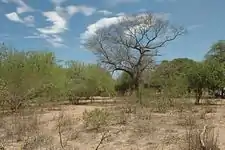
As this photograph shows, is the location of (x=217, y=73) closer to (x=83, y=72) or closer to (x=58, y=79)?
(x=58, y=79)

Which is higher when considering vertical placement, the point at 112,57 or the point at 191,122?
the point at 112,57

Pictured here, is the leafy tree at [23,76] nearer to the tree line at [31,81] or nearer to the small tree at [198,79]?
the tree line at [31,81]

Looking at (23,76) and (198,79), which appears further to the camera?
(198,79)

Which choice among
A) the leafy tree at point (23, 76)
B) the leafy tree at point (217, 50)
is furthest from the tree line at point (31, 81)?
the leafy tree at point (217, 50)

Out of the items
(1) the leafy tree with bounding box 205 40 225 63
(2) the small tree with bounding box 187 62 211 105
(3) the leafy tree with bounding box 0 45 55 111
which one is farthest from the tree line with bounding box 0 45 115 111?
(1) the leafy tree with bounding box 205 40 225 63

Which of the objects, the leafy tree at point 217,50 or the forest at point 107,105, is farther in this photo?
the leafy tree at point 217,50

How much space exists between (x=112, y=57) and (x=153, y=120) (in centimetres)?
3220

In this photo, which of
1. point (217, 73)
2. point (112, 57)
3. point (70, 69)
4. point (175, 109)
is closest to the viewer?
point (175, 109)

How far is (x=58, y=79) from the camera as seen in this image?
31.4m

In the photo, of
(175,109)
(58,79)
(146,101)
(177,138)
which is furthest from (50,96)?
(177,138)

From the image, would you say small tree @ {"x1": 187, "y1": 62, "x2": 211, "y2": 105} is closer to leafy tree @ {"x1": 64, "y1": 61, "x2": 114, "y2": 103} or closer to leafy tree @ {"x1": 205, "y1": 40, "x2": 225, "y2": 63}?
leafy tree @ {"x1": 64, "y1": 61, "x2": 114, "y2": 103}

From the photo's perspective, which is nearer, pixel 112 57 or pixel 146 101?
pixel 146 101

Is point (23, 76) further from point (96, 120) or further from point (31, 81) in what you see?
point (96, 120)

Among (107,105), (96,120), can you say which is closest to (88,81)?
(107,105)
